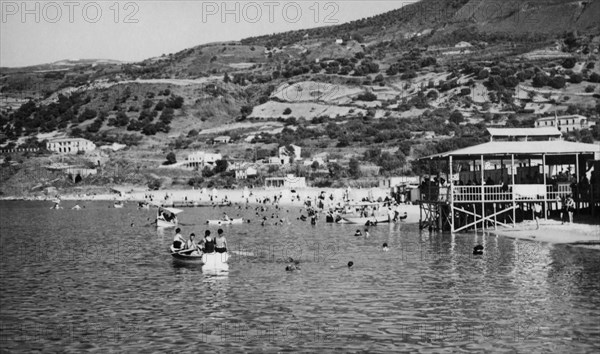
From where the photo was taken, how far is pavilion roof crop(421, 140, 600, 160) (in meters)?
46.7

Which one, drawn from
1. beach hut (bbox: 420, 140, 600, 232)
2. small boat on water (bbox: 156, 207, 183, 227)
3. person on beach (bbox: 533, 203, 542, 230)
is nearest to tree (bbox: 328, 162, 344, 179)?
small boat on water (bbox: 156, 207, 183, 227)

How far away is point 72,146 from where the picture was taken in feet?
529

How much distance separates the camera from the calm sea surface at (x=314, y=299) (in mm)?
21125

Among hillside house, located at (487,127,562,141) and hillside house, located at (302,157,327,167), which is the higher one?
hillside house, located at (302,157,327,167)

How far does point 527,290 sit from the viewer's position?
93.8 feet

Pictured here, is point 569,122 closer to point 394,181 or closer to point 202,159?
point 394,181

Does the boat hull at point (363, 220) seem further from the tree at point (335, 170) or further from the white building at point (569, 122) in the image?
the white building at point (569, 122)

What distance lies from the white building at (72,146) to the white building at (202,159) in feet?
99.6

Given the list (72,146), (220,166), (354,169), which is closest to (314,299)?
(354,169)

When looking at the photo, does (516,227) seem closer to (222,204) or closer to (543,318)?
(543,318)

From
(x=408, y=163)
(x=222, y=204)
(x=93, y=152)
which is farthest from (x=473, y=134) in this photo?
(x=93, y=152)

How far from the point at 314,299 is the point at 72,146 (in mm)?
141742

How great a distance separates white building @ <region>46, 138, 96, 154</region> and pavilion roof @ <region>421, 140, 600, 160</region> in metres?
123

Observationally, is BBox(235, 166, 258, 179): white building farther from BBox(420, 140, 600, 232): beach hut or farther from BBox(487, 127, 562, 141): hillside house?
BBox(487, 127, 562, 141): hillside house
